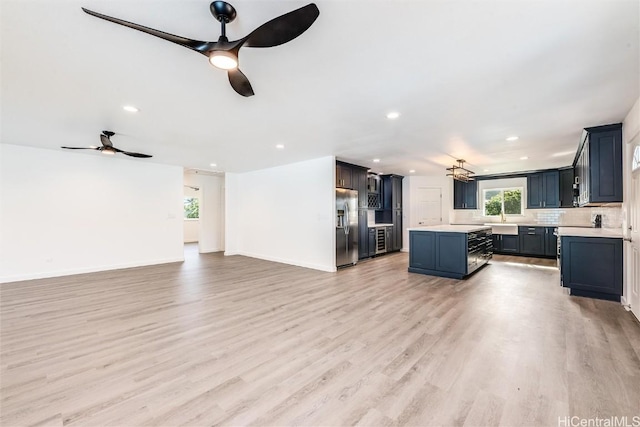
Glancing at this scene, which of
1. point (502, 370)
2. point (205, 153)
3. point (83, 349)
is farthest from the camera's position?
point (205, 153)

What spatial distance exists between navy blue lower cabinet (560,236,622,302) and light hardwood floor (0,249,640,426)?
0.21 m

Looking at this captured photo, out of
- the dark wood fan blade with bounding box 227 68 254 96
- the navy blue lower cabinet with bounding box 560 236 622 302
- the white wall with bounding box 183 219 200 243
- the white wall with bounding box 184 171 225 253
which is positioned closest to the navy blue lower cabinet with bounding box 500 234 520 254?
the navy blue lower cabinet with bounding box 560 236 622 302

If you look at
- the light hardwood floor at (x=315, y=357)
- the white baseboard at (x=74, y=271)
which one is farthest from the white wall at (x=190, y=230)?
the light hardwood floor at (x=315, y=357)

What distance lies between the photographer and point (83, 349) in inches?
97.4

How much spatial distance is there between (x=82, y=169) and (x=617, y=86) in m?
8.65

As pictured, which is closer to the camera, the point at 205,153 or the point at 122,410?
the point at 122,410

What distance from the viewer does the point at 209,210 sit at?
350 inches

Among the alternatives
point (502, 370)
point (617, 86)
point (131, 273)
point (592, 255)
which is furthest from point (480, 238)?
point (131, 273)

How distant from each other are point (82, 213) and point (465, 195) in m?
10.3

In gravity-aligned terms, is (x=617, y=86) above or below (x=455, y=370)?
above

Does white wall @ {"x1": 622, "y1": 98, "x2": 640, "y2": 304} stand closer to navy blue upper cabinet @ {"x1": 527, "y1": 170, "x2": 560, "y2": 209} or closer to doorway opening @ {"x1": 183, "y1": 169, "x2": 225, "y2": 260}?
navy blue upper cabinet @ {"x1": 527, "y1": 170, "x2": 560, "y2": 209}

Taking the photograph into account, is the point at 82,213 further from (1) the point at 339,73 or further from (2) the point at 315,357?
(1) the point at 339,73

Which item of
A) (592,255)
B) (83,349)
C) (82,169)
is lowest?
(83,349)

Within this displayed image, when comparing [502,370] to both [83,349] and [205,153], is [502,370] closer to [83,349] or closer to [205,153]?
[83,349]
